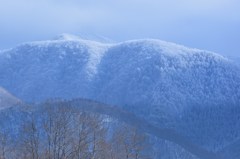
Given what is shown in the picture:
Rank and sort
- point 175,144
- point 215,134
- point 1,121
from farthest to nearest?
point 215,134 → point 175,144 → point 1,121

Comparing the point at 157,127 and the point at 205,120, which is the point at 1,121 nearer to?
the point at 157,127

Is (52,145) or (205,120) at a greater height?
(52,145)

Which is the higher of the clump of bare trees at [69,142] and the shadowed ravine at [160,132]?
the clump of bare trees at [69,142]

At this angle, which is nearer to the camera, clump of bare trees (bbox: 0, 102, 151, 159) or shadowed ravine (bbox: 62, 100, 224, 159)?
clump of bare trees (bbox: 0, 102, 151, 159)

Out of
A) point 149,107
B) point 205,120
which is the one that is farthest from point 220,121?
point 149,107

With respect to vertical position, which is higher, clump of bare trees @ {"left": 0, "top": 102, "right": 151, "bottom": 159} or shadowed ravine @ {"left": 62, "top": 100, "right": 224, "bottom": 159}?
clump of bare trees @ {"left": 0, "top": 102, "right": 151, "bottom": 159}

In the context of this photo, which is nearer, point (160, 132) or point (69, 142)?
point (69, 142)

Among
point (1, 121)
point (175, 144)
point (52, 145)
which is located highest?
point (52, 145)

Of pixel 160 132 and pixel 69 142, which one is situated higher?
pixel 69 142

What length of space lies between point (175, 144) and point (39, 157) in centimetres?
10096

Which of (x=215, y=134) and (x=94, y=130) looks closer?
(x=94, y=130)

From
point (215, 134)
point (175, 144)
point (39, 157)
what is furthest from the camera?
point (215, 134)

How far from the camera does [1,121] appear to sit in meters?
115

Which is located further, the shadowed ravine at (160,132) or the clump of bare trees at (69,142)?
the shadowed ravine at (160,132)
